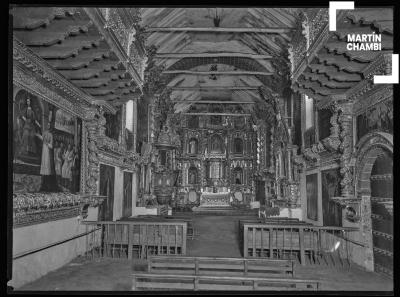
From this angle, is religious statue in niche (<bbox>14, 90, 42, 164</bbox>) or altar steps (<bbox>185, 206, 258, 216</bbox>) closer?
religious statue in niche (<bbox>14, 90, 42, 164</bbox>)

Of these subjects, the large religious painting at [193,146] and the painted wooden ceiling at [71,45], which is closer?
the painted wooden ceiling at [71,45]

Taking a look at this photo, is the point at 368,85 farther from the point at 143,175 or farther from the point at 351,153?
the point at 143,175

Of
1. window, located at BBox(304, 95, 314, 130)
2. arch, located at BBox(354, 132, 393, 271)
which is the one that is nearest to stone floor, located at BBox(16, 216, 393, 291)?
arch, located at BBox(354, 132, 393, 271)

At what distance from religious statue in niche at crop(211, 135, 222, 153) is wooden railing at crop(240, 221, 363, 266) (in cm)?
1789

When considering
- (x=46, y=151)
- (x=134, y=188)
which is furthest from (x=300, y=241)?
(x=134, y=188)

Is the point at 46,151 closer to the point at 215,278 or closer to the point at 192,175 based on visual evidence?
the point at 215,278

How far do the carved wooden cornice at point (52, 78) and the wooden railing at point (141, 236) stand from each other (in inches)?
125

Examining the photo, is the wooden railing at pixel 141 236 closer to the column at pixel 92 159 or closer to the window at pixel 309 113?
the column at pixel 92 159

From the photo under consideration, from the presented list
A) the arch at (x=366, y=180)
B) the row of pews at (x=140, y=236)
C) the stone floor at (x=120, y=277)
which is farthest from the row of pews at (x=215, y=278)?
the arch at (x=366, y=180)

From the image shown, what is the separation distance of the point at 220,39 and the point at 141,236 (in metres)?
9.69

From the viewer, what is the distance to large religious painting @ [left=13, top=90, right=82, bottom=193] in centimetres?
728

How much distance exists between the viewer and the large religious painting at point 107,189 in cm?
1176

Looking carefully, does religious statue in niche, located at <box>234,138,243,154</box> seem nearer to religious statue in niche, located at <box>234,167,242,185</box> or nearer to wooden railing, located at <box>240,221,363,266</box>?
religious statue in niche, located at <box>234,167,242,185</box>

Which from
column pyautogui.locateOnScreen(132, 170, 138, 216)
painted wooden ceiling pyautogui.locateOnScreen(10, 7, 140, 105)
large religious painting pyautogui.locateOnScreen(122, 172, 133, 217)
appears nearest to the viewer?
painted wooden ceiling pyautogui.locateOnScreen(10, 7, 140, 105)
